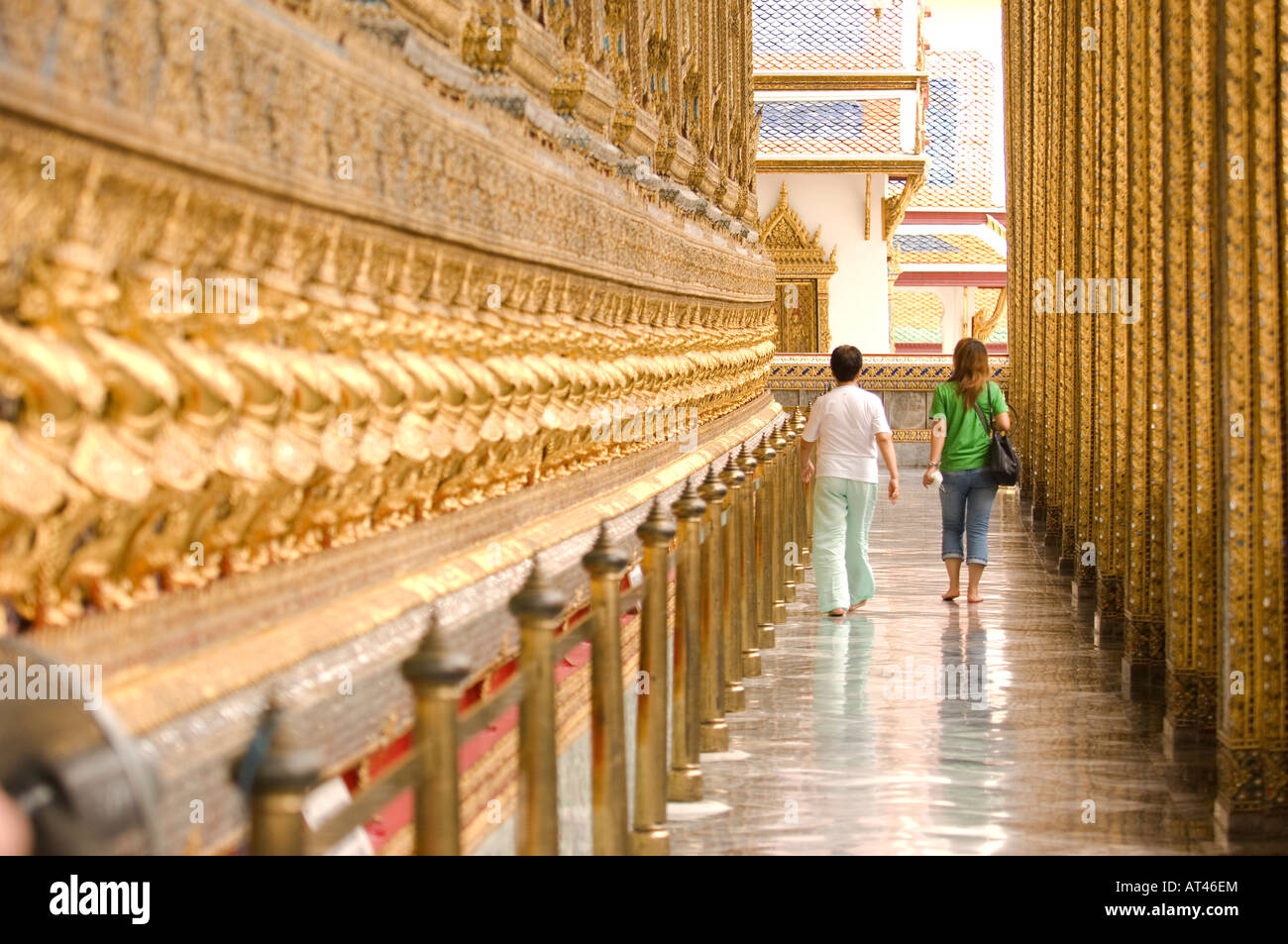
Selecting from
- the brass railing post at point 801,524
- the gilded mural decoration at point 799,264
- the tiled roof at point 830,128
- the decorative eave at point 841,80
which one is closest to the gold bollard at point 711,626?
the brass railing post at point 801,524

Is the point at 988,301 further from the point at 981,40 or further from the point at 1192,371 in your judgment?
the point at 1192,371

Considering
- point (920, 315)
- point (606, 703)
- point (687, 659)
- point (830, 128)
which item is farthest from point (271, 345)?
point (920, 315)

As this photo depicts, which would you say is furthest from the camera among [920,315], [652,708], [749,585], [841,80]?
[920,315]

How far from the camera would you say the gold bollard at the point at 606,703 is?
3199 millimetres

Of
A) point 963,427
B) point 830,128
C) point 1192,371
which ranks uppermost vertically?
point 830,128

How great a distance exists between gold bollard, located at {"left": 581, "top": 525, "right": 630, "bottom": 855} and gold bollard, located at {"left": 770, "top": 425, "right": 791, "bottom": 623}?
14.6ft

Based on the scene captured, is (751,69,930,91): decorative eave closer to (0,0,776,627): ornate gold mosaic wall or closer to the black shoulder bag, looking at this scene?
the black shoulder bag

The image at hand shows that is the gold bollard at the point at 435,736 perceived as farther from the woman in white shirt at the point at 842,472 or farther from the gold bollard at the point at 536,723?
the woman in white shirt at the point at 842,472

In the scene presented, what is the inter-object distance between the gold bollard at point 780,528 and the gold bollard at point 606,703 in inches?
175

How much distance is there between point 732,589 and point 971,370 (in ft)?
10.6

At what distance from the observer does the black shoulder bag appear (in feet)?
27.7

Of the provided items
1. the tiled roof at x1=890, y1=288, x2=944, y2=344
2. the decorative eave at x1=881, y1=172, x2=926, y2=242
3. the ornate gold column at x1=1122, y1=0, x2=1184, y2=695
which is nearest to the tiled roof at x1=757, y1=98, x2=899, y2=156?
→ the decorative eave at x1=881, y1=172, x2=926, y2=242

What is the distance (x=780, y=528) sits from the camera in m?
8.48
